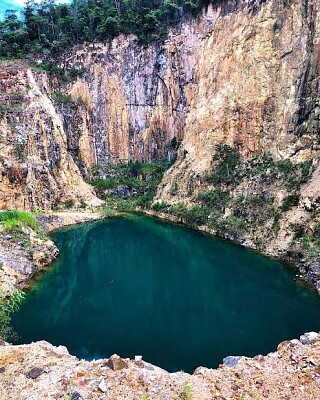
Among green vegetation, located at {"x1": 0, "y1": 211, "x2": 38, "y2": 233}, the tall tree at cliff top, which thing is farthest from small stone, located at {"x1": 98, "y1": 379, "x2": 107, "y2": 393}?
the tall tree at cliff top

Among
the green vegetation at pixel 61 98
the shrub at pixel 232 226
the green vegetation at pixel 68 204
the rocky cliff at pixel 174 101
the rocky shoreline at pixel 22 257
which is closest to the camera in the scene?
the rocky shoreline at pixel 22 257

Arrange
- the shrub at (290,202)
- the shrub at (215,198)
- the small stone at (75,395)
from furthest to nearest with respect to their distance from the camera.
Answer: the shrub at (215,198)
the shrub at (290,202)
the small stone at (75,395)

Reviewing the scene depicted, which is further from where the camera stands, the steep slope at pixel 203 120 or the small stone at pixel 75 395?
the steep slope at pixel 203 120

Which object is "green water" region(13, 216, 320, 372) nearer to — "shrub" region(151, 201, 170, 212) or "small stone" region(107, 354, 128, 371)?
"small stone" region(107, 354, 128, 371)

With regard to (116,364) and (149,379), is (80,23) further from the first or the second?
(149,379)

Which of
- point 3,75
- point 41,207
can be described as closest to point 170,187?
point 41,207

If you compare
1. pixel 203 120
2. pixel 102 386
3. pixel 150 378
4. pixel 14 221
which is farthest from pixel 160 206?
pixel 102 386

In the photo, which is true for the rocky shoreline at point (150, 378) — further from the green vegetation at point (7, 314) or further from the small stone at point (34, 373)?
the green vegetation at point (7, 314)

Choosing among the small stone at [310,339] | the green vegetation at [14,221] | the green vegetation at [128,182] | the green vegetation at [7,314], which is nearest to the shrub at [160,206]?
the green vegetation at [128,182]
